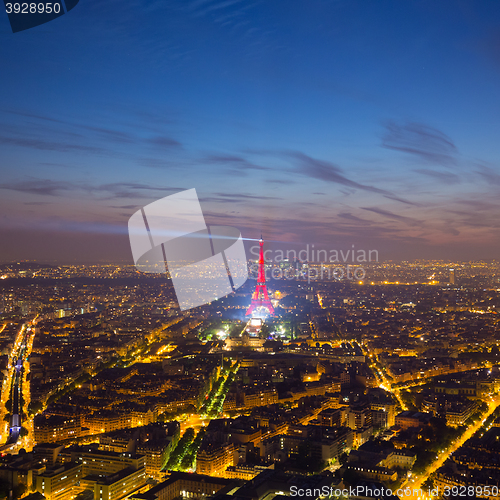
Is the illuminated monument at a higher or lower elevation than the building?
lower

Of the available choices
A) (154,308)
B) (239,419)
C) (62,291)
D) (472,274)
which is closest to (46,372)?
(239,419)

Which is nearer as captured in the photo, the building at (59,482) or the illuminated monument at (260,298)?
the building at (59,482)

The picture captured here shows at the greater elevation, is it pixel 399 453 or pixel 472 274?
pixel 399 453

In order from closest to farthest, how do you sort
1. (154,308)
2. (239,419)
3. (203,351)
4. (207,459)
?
(207,459) → (239,419) → (203,351) → (154,308)

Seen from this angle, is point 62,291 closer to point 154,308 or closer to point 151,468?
point 154,308

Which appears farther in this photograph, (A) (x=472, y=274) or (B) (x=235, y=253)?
(A) (x=472, y=274)

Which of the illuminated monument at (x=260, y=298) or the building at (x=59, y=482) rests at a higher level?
→ the building at (x=59, y=482)

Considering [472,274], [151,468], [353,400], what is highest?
[151,468]

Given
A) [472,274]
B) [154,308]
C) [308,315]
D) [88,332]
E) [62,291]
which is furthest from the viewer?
[472,274]

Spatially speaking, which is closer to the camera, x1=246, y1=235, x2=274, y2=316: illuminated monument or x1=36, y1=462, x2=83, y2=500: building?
x1=36, y1=462, x2=83, y2=500: building

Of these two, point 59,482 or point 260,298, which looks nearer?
point 59,482

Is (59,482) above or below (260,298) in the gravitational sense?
above
